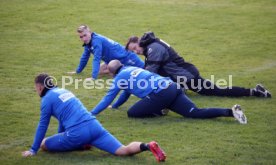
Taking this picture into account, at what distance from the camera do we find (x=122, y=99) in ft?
38.9

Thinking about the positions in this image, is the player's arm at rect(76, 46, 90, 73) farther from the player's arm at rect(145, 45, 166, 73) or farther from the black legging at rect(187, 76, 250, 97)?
the black legging at rect(187, 76, 250, 97)

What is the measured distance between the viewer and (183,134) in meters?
10.5

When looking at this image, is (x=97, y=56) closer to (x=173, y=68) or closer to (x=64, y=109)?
(x=173, y=68)

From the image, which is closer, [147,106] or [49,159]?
[49,159]

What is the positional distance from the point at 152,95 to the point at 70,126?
2.33 metres

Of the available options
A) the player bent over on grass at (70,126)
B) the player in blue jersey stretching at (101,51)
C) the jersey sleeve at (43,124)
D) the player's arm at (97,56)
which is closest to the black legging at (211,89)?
the player in blue jersey stretching at (101,51)

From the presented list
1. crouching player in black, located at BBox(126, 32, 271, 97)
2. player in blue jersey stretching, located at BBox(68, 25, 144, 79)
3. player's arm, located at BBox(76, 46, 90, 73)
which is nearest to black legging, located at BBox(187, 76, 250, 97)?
crouching player in black, located at BBox(126, 32, 271, 97)

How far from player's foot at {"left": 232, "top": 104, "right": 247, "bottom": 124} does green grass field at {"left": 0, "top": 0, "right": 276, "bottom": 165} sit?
0.18m

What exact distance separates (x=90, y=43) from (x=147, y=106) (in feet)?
12.1

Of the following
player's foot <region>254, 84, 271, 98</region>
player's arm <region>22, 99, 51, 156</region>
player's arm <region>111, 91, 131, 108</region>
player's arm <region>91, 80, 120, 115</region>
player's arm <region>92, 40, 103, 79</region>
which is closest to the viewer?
player's arm <region>22, 99, 51, 156</region>

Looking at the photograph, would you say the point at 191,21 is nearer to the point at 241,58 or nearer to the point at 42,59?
the point at 241,58

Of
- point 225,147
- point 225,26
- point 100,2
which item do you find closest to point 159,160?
point 225,147

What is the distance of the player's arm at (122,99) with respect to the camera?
11772 mm

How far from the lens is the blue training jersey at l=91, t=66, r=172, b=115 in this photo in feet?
35.4
